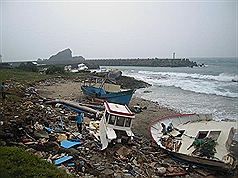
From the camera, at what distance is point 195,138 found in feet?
20.9

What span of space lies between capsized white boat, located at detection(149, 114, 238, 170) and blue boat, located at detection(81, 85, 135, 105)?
4.59m

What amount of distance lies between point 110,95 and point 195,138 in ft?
24.6

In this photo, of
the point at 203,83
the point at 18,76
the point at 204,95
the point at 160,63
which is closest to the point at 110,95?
the point at 18,76

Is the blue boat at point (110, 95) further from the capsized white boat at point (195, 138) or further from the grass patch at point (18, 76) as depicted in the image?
the grass patch at point (18, 76)

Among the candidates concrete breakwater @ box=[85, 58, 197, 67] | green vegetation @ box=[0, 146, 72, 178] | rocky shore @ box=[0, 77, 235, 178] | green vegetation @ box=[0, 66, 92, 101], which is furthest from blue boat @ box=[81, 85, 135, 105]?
concrete breakwater @ box=[85, 58, 197, 67]

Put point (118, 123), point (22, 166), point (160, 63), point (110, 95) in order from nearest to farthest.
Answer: point (22, 166), point (118, 123), point (110, 95), point (160, 63)

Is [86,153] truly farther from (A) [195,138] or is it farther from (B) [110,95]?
(B) [110,95]

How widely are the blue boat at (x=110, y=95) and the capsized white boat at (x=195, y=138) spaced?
15.1 feet

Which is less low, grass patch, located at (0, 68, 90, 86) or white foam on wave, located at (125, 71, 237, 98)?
grass patch, located at (0, 68, 90, 86)

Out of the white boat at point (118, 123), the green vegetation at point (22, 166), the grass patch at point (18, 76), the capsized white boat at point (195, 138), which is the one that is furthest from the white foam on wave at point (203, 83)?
the grass patch at point (18, 76)

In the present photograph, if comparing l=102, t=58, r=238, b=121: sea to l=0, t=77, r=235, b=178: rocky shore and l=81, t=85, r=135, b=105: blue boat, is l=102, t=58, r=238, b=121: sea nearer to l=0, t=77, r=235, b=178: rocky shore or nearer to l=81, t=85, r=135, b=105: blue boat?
l=0, t=77, r=235, b=178: rocky shore

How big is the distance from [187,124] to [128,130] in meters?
3.10

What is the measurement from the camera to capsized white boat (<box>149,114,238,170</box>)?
4899 millimetres

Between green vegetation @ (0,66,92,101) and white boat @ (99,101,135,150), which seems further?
white boat @ (99,101,135,150)
